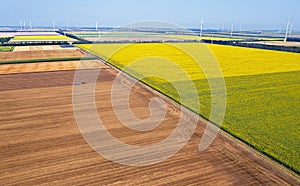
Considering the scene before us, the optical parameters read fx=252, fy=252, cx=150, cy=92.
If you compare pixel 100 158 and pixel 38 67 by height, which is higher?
pixel 38 67

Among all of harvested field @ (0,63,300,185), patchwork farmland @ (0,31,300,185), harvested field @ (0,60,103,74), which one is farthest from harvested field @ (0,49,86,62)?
harvested field @ (0,63,300,185)

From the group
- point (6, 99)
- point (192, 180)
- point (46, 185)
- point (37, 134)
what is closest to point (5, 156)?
point (37, 134)

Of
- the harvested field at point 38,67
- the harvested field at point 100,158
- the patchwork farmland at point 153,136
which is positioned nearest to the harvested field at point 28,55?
the harvested field at point 38,67

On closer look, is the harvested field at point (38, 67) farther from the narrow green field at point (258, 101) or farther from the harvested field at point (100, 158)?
the harvested field at point (100, 158)

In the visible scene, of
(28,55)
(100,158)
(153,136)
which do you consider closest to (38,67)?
(28,55)

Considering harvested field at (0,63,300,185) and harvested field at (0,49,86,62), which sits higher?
harvested field at (0,49,86,62)

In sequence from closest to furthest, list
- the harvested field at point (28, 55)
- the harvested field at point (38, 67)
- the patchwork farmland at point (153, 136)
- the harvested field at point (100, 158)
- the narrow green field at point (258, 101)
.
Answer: the harvested field at point (100, 158) → the patchwork farmland at point (153, 136) → the narrow green field at point (258, 101) → the harvested field at point (38, 67) → the harvested field at point (28, 55)

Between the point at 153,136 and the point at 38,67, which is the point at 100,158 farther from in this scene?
the point at 38,67

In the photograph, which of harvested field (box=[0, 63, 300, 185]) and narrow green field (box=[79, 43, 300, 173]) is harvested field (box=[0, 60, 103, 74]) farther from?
harvested field (box=[0, 63, 300, 185])
